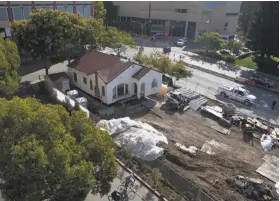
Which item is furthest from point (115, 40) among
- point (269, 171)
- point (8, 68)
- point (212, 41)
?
point (269, 171)

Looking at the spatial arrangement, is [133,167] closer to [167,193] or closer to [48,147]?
[167,193]

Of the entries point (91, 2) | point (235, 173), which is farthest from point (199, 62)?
point (235, 173)

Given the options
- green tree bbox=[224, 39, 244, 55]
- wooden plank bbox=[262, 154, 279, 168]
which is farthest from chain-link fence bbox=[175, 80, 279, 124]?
green tree bbox=[224, 39, 244, 55]

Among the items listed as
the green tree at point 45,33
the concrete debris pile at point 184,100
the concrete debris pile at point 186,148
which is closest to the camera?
the concrete debris pile at point 186,148

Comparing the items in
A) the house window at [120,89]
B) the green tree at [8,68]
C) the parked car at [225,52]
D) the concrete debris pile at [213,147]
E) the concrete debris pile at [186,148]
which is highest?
the green tree at [8,68]

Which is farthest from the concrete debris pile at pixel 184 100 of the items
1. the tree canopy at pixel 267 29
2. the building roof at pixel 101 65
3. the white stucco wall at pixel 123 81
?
the tree canopy at pixel 267 29

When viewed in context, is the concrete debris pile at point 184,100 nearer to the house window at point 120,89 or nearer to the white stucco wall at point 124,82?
the white stucco wall at point 124,82
